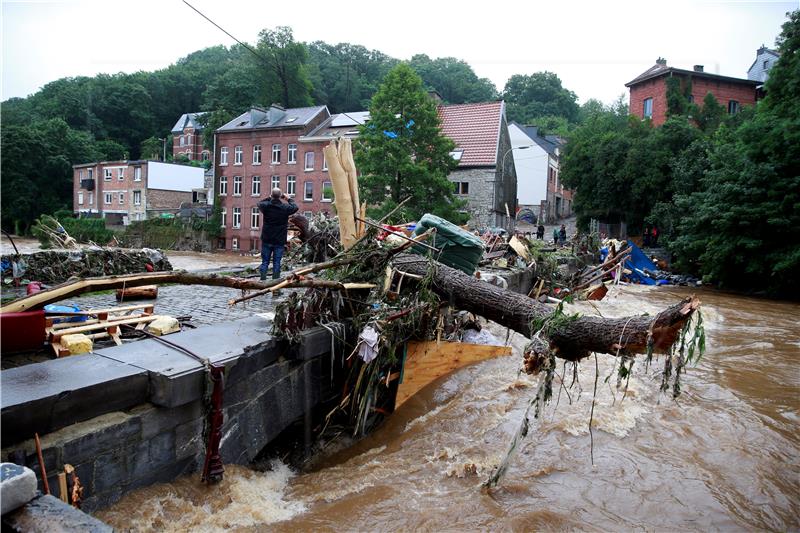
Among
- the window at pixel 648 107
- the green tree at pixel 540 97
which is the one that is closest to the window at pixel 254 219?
the window at pixel 648 107

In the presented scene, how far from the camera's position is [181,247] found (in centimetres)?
4294

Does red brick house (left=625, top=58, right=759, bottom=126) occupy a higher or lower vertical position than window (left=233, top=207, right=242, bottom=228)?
higher

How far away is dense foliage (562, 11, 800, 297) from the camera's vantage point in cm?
1927

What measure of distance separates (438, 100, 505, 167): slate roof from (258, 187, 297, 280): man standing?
25386mm

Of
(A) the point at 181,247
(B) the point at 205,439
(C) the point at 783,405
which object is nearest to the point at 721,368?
(C) the point at 783,405

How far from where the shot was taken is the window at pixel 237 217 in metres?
42.4

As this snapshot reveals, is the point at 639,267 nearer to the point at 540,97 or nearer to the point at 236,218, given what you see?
the point at 236,218

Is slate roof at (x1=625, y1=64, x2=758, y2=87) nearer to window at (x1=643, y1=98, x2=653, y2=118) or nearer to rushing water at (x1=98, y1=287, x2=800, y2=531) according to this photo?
window at (x1=643, y1=98, x2=653, y2=118)

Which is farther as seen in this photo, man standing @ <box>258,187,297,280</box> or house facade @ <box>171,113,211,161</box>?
house facade @ <box>171,113,211,161</box>

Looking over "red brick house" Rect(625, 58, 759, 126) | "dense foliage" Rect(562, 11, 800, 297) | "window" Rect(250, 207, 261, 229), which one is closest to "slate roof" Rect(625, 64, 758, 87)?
"red brick house" Rect(625, 58, 759, 126)

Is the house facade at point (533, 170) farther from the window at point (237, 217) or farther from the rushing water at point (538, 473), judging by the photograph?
the rushing water at point (538, 473)

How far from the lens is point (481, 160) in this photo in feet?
111

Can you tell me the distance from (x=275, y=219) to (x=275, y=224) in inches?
4.4

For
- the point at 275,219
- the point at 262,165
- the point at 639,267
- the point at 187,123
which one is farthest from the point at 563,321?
the point at 187,123
